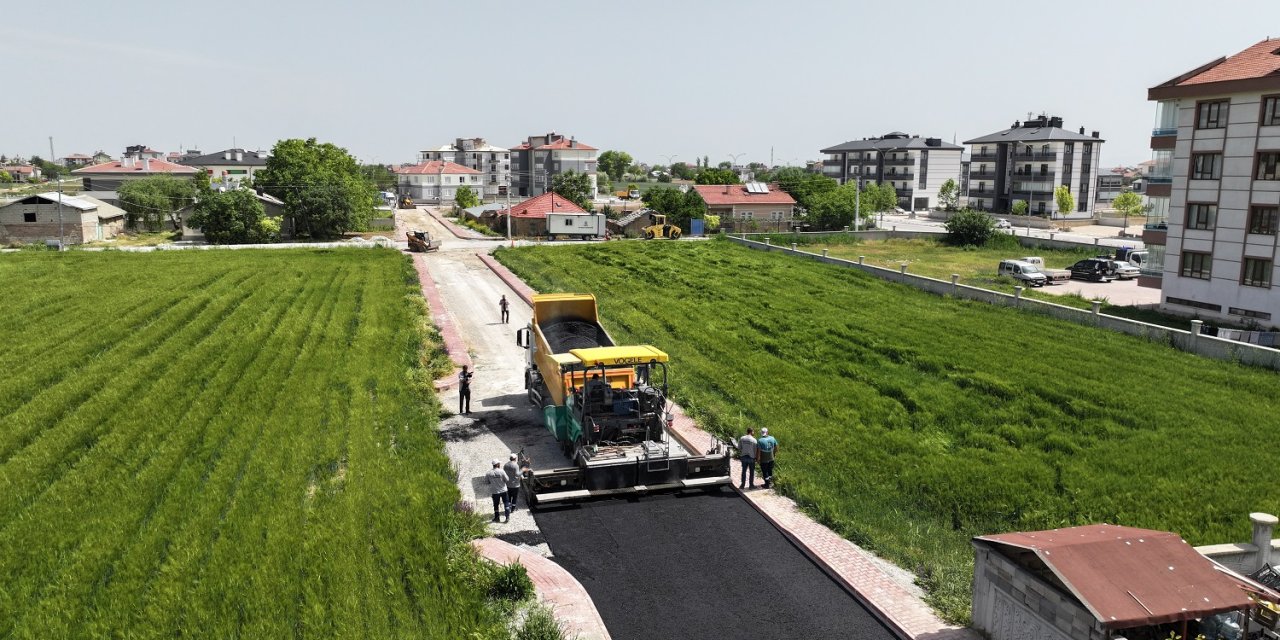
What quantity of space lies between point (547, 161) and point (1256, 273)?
10851 cm

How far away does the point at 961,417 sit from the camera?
21.0m

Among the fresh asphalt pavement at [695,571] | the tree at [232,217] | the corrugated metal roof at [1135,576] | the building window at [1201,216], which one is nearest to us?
the corrugated metal roof at [1135,576]

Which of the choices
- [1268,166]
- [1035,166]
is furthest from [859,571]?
[1035,166]

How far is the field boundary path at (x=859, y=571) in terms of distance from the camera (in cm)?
1184

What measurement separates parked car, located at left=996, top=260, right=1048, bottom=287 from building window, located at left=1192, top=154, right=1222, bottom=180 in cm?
1091

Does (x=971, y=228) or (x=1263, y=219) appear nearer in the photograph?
(x=1263, y=219)

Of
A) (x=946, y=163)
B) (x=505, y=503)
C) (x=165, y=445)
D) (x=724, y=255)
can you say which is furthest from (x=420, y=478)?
(x=946, y=163)

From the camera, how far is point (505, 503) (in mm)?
15406

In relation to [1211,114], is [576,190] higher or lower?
lower

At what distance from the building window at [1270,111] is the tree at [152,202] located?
76.4 m

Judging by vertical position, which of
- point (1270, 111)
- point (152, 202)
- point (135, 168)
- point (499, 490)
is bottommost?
point (499, 490)

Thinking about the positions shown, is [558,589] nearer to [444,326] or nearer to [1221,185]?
[444,326]

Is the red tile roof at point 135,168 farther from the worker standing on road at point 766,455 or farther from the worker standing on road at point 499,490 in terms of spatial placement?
the worker standing on road at point 766,455

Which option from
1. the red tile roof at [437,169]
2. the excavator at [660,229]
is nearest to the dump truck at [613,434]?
the excavator at [660,229]
